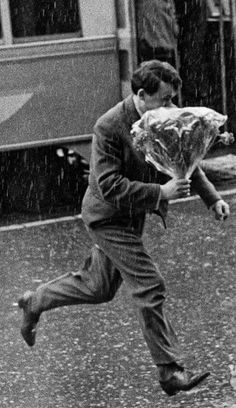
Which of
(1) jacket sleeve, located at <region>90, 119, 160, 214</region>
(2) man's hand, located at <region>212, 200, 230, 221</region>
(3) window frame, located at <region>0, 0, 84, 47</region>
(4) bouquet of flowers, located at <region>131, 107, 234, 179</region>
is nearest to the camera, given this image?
(4) bouquet of flowers, located at <region>131, 107, 234, 179</region>

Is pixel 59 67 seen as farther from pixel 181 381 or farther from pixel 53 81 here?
pixel 181 381

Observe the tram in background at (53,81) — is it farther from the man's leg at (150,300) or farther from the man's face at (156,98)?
the man's face at (156,98)

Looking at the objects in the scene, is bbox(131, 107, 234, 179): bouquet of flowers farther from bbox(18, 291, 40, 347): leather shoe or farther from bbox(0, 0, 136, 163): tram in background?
bbox(0, 0, 136, 163): tram in background

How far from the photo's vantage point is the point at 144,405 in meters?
5.87

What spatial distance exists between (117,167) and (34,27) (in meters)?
5.57

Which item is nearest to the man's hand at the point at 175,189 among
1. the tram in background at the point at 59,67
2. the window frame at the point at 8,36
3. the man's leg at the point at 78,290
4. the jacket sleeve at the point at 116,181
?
the jacket sleeve at the point at 116,181

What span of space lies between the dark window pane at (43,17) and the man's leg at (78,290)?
491cm

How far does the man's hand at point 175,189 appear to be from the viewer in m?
5.68

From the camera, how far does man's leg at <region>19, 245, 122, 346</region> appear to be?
20.2 ft

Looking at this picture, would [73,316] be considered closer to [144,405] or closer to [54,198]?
[144,405]

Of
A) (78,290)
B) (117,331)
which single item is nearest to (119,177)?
(78,290)

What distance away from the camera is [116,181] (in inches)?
225

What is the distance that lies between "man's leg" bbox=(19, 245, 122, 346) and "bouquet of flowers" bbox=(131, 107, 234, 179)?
660mm

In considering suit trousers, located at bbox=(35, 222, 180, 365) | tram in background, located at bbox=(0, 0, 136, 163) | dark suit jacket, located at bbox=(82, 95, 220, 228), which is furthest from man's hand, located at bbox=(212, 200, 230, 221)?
tram in background, located at bbox=(0, 0, 136, 163)
